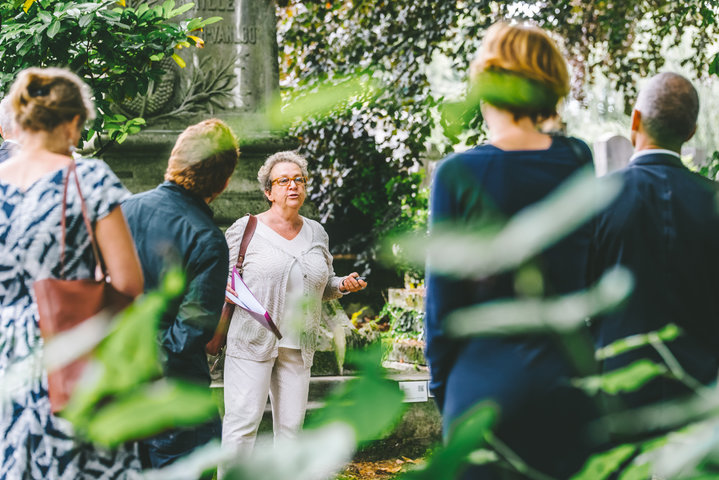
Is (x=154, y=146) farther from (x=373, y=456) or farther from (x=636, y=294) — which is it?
(x=636, y=294)

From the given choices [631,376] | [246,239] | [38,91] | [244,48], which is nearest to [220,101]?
[244,48]

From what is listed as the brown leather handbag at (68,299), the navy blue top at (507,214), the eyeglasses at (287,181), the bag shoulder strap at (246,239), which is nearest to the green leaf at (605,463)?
the navy blue top at (507,214)

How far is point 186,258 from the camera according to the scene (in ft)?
10.5

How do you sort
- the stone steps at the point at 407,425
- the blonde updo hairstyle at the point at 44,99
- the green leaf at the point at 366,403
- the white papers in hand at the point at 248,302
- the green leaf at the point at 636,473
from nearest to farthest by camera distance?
the green leaf at the point at 366,403, the green leaf at the point at 636,473, the blonde updo hairstyle at the point at 44,99, the white papers in hand at the point at 248,302, the stone steps at the point at 407,425

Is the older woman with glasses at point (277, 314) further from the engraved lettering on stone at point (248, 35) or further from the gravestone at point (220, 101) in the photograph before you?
the engraved lettering on stone at point (248, 35)

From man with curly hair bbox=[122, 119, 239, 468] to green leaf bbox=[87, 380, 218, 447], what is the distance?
254cm

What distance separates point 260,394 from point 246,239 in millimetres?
850

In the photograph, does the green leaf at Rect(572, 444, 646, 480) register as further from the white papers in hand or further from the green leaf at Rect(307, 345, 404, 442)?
the white papers in hand

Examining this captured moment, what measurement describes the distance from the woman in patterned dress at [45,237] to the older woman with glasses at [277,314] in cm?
213

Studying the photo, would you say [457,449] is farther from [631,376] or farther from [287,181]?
[287,181]

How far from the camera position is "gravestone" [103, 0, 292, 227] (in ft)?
21.0

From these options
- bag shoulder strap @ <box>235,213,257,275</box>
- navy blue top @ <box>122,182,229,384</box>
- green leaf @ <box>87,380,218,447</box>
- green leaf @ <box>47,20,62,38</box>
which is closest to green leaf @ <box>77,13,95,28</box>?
green leaf @ <box>47,20,62,38</box>

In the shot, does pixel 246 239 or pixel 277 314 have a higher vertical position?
pixel 246 239

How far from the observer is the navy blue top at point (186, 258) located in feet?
10.3
